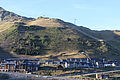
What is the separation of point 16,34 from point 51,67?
45.1m

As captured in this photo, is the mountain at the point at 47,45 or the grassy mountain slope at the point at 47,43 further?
the grassy mountain slope at the point at 47,43

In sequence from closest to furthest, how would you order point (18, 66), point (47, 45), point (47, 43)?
1. point (18, 66)
2. point (47, 45)
3. point (47, 43)

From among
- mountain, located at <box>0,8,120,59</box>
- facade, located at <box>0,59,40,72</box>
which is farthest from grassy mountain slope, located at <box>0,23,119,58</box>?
facade, located at <box>0,59,40,72</box>

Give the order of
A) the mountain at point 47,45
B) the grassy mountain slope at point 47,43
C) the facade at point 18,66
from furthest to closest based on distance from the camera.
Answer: the grassy mountain slope at point 47,43 → the mountain at point 47,45 → the facade at point 18,66

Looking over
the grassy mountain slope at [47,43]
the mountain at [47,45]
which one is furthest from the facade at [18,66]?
the grassy mountain slope at [47,43]

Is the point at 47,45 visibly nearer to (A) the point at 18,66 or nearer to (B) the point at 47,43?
(B) the point at 47,43

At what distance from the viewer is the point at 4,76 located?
5066 centimetres

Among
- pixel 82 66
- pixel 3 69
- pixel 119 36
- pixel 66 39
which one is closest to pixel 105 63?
pixel 82 66

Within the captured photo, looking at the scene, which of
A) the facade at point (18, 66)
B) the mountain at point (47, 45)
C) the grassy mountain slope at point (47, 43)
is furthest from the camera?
→ the grassy mountain slope at point (47, 43)

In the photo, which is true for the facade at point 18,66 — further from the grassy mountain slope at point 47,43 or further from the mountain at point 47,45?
the grassy mountain slope at point 47,43

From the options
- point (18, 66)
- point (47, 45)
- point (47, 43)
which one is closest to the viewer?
point (18, 66)

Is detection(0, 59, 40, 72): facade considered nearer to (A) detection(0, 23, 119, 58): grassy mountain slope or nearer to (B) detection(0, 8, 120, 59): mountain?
(B) detection(0, 8, 120, 59): mountain

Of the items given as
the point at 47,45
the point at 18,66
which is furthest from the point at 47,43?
the point at 18,66

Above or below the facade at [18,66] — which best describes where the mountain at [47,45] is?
above
